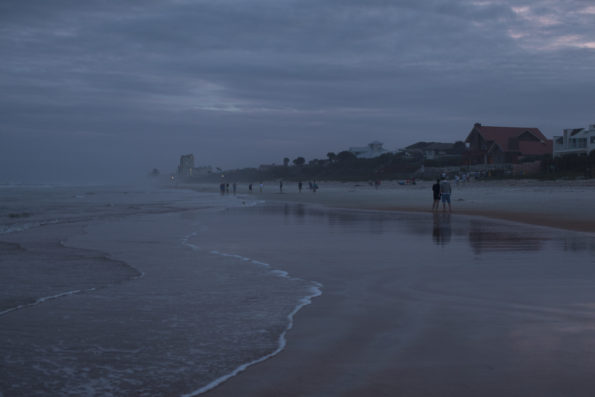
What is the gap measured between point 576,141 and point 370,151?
274ft

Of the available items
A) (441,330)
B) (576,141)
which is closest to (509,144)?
(576,141)

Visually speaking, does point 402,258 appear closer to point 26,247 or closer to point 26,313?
point 26,313

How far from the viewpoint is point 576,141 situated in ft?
193

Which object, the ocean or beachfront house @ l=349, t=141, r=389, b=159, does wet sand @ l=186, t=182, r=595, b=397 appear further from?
beachfront house @ l=349, t=141, r=389, b=159

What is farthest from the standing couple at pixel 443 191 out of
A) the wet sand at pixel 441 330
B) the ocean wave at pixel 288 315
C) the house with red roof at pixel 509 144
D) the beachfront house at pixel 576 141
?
the house with red roof at pixel 509 144

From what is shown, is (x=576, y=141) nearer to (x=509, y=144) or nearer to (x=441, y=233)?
(x=509, y=144)

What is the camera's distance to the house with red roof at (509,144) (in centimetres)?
6688

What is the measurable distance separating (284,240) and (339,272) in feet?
15.8

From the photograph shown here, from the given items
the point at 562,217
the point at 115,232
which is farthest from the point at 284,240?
the point at 562,217

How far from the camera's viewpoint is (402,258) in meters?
9.48

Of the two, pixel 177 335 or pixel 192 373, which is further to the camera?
pixel 177 335

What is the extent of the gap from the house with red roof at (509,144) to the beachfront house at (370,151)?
6312 cm

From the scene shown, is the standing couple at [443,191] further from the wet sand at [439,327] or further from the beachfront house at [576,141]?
the beachfront house at [576,141]

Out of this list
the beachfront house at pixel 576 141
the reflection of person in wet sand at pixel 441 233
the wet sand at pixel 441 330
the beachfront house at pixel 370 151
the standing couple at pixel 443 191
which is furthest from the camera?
the beachfront house at pixel 370 151
